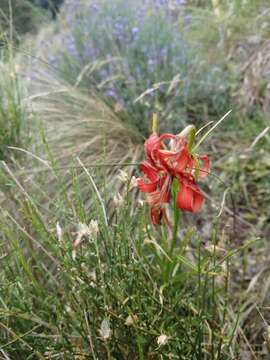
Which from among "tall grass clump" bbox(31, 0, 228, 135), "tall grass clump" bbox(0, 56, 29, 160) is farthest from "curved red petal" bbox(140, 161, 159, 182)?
"tall grass clump" bbox(31, 0, 228, 135)

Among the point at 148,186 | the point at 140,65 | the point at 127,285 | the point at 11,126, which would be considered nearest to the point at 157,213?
the point at 148,186

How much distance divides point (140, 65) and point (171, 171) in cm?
182

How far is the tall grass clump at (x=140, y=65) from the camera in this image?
7.72 feet

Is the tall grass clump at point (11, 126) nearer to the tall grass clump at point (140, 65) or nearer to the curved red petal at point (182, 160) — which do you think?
the tall grass clump at point (140, 65)

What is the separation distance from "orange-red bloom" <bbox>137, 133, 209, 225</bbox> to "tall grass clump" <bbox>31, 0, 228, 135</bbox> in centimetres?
130

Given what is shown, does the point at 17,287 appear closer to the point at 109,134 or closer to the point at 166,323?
the point at 166,323

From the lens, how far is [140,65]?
252 cm

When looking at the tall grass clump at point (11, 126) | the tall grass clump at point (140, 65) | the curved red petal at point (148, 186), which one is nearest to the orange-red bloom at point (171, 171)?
the curved red petal at point (148, 186)

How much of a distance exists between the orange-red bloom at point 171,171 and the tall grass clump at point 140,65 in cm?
130

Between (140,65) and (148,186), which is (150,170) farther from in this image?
(140,65)

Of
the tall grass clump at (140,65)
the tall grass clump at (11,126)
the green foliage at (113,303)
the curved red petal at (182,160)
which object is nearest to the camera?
the curved red petal at (182,160)

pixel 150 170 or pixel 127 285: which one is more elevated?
pixel 150 170

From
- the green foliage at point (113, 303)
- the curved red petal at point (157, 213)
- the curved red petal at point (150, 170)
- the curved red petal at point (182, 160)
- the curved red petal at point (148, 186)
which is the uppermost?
the curved red petal at point (182, 160)

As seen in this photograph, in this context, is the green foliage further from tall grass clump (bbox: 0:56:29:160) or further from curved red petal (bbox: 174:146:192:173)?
tall grass clump (bbox: 0:56:29:160)
